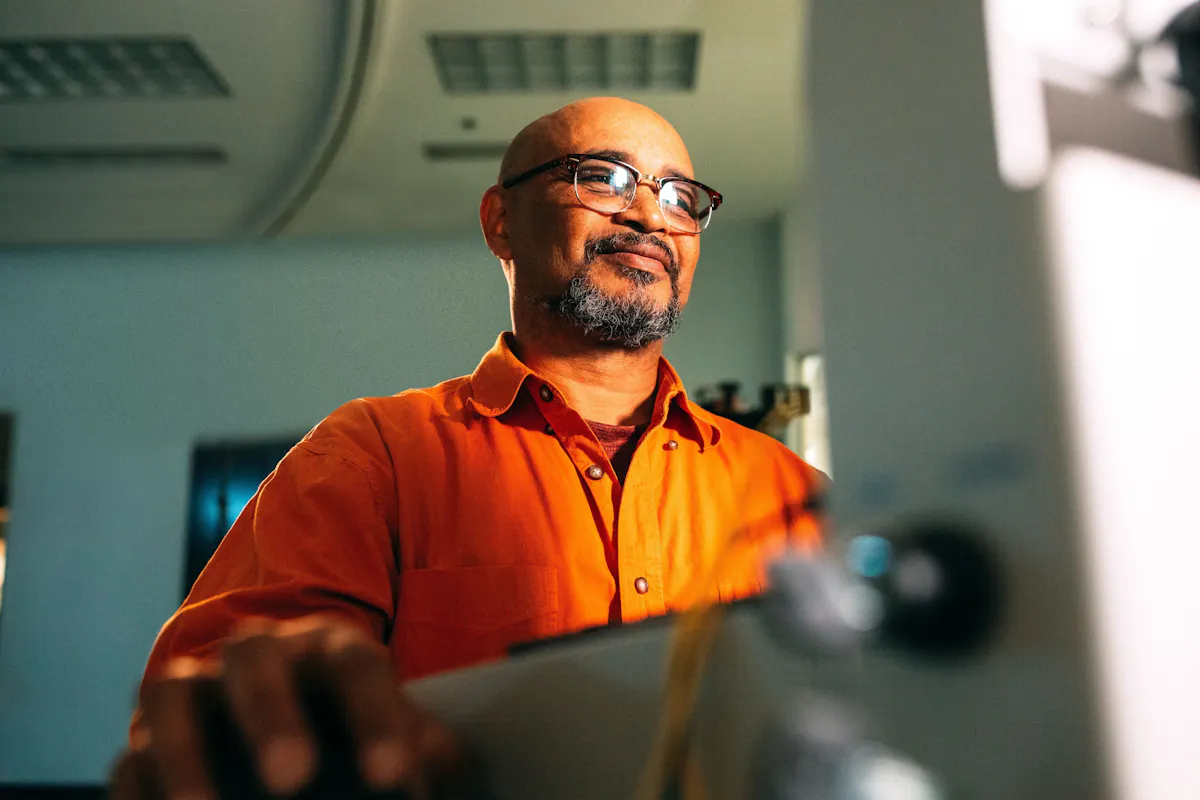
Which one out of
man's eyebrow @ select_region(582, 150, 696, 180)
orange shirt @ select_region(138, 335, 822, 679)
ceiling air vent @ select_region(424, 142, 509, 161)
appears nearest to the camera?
orange shirt @ select_region(138, 335, 822, 679)

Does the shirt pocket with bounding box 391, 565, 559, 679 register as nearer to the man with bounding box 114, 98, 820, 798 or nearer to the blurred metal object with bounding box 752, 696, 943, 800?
the man with bounding box 114, 98, 820, 798

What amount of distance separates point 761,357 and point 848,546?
12.5ft

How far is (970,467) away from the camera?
0.25 metres

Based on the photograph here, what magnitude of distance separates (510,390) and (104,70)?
106 inches

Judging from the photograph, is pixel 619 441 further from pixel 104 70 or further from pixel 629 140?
pixel 104 70

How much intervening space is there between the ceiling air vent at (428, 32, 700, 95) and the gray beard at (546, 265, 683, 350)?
72.4 inches

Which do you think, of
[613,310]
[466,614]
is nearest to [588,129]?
[613,310]

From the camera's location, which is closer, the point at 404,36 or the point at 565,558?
the point at 565,558

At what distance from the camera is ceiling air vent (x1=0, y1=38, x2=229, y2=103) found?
9.06 ft

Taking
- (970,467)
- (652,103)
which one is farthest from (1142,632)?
(652,103)

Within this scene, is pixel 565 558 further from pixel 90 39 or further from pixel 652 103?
pixel 90 39

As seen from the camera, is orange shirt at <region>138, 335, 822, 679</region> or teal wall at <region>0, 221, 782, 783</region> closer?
orange shirt at <region>138, 335, 822, 679</region>

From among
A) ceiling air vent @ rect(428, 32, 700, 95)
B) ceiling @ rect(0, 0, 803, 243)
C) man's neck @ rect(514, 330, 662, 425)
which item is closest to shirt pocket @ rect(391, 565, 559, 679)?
man's neck @ rect(514, 330, 662, 425)

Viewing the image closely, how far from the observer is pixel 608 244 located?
3.93 feet
